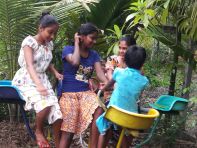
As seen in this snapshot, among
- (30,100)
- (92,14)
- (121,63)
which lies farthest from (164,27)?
(30,100)

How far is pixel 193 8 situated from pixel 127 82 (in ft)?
Result: 3.64

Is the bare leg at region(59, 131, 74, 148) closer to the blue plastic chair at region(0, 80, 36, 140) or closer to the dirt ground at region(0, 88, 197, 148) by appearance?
the blue plastic chair at region(0, 80, 36, 140)

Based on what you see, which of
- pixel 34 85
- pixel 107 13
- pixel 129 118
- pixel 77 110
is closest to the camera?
pixel 129 118

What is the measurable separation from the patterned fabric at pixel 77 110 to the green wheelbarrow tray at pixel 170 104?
69cm

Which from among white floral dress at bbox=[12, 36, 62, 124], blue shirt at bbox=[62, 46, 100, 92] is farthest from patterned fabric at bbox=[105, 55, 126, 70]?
white floral dress at bbox=[12, 36, 62, 124]

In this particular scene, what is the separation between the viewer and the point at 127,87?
3.56 meters

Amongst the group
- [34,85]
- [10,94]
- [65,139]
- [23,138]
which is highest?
[34,85]

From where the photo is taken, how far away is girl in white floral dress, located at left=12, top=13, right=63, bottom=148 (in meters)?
3.79

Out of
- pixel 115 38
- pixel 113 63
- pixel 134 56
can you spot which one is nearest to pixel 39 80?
pixel 113 63

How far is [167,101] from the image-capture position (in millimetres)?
4352

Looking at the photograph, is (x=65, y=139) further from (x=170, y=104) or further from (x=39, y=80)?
(x=170, y=104)

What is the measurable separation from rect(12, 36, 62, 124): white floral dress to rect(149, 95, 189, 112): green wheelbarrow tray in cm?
107

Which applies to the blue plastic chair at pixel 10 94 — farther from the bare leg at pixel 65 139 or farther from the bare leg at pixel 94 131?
the bare leg at pixel 94 131

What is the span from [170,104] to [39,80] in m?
Answer: 1.41
